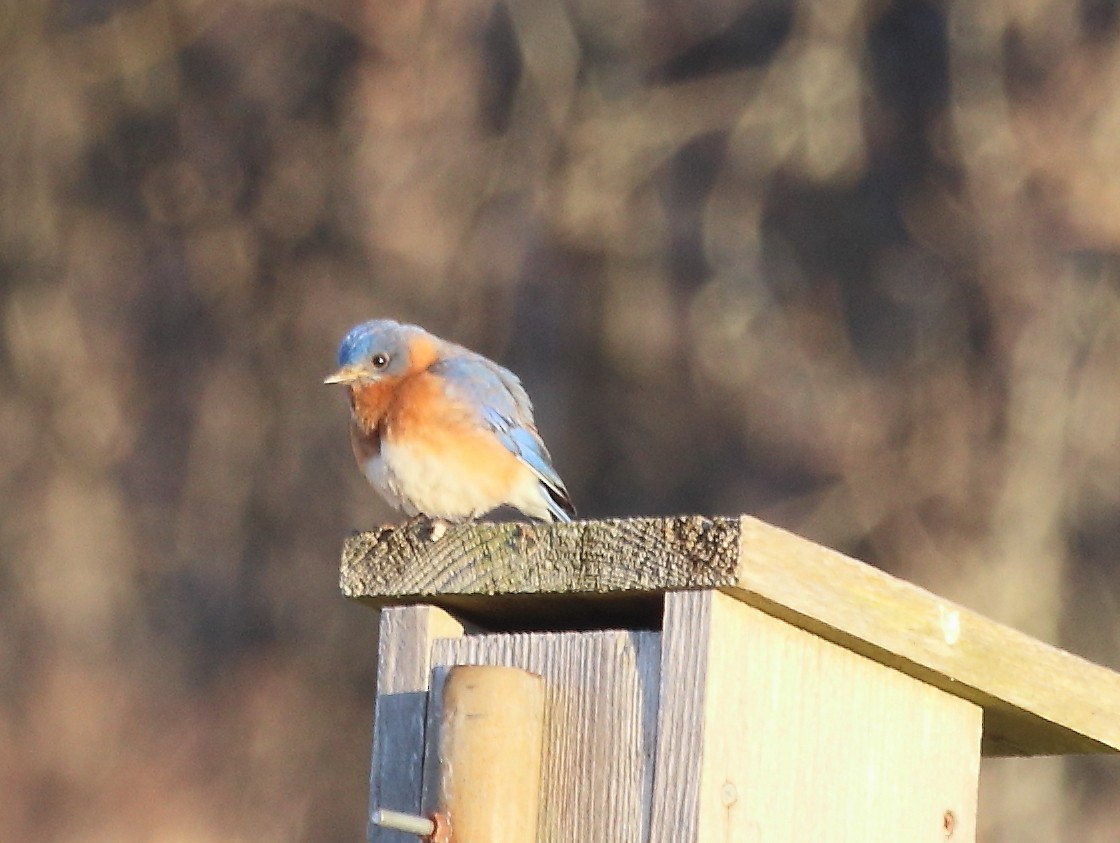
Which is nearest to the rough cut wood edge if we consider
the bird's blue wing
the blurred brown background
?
the bird's blue wing

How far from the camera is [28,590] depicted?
860cm

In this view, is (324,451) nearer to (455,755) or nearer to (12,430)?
(12,430)

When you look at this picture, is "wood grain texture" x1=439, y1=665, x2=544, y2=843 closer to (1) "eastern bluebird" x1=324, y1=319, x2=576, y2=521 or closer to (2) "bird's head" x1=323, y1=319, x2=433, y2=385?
(1) "eastern bluebird" x1=324, y1=319, x2=576, y2=521

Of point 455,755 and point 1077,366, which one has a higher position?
point 1077,366

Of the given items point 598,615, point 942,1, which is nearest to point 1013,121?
point 942,1

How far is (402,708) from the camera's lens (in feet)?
9.41

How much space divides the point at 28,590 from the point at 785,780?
20.7ft

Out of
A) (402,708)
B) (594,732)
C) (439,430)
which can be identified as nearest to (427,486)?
(439,430)

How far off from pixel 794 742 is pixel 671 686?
214 millimetres

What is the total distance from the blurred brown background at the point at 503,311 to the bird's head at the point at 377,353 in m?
2.60

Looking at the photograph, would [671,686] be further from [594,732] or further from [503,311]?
[503,311]

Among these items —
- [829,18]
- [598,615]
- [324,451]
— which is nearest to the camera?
[598,615]

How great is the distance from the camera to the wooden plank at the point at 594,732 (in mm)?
2688

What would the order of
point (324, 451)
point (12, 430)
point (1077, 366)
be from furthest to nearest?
point (12, 430), point (324, 451), point (1077, 366)
